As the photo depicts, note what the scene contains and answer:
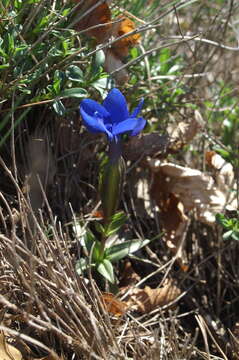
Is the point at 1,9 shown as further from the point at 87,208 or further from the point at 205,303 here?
the point at 205,303

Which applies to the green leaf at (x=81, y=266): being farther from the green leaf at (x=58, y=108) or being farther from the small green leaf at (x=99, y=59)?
the small green leaf at (x=99, y=59)

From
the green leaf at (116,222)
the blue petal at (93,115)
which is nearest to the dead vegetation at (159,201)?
the green leaf at (116,222)

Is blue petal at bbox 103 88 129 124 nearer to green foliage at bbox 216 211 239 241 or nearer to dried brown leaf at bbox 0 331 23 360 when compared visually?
green foliage at bbox 216 211 239 241

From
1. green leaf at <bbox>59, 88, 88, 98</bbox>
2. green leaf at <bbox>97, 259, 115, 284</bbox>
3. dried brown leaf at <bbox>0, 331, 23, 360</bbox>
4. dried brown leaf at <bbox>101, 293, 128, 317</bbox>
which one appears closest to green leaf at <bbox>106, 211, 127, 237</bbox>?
green leaf at <bbox>97, 259, 115, 284</bbox>

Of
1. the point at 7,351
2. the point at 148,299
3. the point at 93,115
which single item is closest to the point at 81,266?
the point at 148,299

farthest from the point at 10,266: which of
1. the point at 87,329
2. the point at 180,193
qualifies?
the point at 180,193

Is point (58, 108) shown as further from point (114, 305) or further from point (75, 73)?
point (114, 305)
